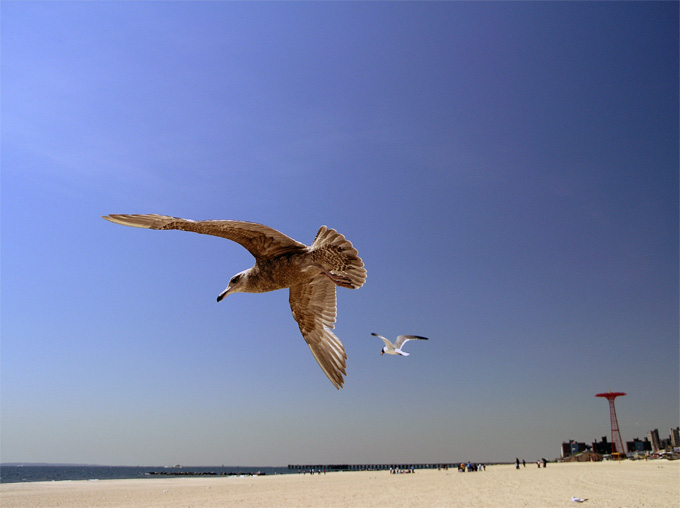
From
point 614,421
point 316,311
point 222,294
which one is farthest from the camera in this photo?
point 614,421

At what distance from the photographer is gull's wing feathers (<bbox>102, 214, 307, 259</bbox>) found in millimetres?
4867

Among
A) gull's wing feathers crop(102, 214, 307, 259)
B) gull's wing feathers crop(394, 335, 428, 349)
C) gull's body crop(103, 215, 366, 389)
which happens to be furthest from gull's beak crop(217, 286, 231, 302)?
gull's wing feathers crop(394, 335, 428, 349)

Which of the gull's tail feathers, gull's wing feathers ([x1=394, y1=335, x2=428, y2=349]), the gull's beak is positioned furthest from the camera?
gull's wing feathers ([x1=394, y1=335, x2=428, y2=349])

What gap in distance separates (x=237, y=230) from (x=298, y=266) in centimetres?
78

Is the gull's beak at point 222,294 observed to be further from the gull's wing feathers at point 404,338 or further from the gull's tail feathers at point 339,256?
the gull's wing feathers at point 404,338

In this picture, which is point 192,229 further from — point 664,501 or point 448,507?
point 664,501

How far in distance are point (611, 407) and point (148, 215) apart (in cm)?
7915

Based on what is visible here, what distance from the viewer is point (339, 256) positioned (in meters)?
5.93

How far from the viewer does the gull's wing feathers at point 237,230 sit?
487 centimetres

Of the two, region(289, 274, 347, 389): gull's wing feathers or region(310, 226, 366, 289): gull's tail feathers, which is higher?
region(310, 226, 366, 289): gull's tail feathers

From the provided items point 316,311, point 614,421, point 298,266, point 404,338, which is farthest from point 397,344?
point 614,421

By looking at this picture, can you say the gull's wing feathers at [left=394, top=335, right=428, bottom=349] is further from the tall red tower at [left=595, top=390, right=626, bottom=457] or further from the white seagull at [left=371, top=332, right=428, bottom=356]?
the tall red tower at [left=595, top=390, right=626, bottom=457]

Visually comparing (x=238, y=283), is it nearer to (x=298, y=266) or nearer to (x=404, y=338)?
(x=298, y=266)

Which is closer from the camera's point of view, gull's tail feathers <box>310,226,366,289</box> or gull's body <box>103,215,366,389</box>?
gull's body <box>103,215,366,389</box>
